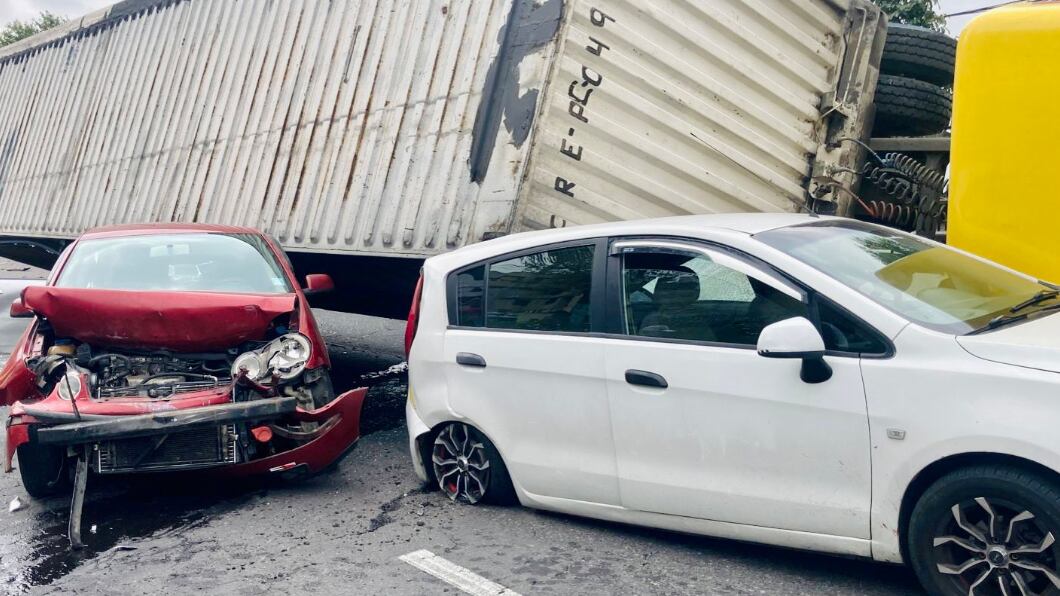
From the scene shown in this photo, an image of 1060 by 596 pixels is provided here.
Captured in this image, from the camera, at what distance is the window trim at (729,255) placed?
3.33m

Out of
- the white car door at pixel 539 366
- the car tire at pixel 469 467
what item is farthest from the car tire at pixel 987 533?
the car tire at pixel 469 467

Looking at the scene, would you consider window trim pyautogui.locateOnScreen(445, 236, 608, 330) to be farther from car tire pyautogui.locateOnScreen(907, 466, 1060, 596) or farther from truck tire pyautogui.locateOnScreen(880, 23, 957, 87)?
truck tire pyautogui.locateOnScreen(880, 23, 957, 87)

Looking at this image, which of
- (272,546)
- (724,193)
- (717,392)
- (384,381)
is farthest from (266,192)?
(717,392)

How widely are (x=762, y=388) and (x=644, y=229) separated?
3.11ft

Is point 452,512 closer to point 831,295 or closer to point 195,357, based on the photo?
point 195,357

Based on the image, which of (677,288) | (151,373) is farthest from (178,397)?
(677,288)

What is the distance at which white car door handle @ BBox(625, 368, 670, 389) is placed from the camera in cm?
378

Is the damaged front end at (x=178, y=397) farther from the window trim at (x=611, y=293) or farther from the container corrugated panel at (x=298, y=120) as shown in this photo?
the container corrugated panel at (x=298, y=120)

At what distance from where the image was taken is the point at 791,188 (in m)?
7.05

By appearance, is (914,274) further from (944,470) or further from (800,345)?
(944,470)

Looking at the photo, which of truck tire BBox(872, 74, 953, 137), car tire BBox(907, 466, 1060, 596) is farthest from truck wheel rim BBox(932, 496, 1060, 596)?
truck tire BBox(872, 74, 953, 137)

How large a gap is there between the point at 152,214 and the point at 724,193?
6080 mm

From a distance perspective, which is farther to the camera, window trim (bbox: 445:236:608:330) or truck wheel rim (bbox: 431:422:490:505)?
truck wheel rim (bbox: 431:422:490:505)

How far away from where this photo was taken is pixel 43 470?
16.2ft
